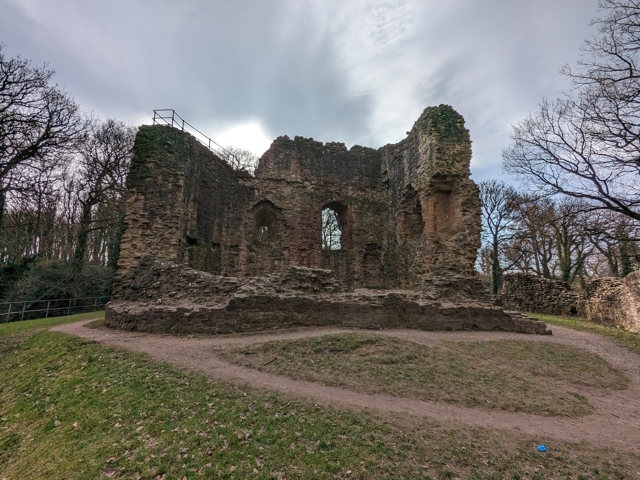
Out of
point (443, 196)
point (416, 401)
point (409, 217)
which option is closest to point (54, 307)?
point (409, 217)

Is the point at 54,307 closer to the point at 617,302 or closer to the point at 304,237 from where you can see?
the point at 304,237

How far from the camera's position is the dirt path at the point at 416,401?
4035 mm

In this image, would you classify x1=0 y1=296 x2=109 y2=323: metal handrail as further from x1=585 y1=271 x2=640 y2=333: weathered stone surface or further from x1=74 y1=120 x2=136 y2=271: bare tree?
x1=585 y1=271 x2=640 y2=333: weathered stone surface

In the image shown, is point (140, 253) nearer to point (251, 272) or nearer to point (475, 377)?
point (251, 272)

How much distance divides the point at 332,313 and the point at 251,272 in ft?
26.9

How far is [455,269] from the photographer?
39.4 feet

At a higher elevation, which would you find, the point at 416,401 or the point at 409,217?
the point at 409,217

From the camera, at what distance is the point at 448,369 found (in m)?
5.72

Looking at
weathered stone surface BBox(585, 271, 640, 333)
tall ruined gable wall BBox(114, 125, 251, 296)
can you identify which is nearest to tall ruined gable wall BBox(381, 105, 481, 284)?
weathered stone surface BBox(585, 271, 640, 333)

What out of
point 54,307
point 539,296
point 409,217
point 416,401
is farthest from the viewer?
point 539,296

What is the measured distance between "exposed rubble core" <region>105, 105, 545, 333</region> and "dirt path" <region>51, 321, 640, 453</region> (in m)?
1.10

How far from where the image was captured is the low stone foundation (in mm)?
8484

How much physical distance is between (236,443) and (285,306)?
5546 millimetres

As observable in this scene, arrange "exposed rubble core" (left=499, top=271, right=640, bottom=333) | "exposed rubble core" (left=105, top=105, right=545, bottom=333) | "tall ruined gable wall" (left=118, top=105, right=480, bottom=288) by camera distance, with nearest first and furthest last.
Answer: "exposed rubble core" (left=105, top=105, right=545, bottom=333) → "tall ruined gable wall" (left=118, top=105, right=480, bottom=288) → "exposed rubble core" (left=499, top=271, right=640, bottom=333)
